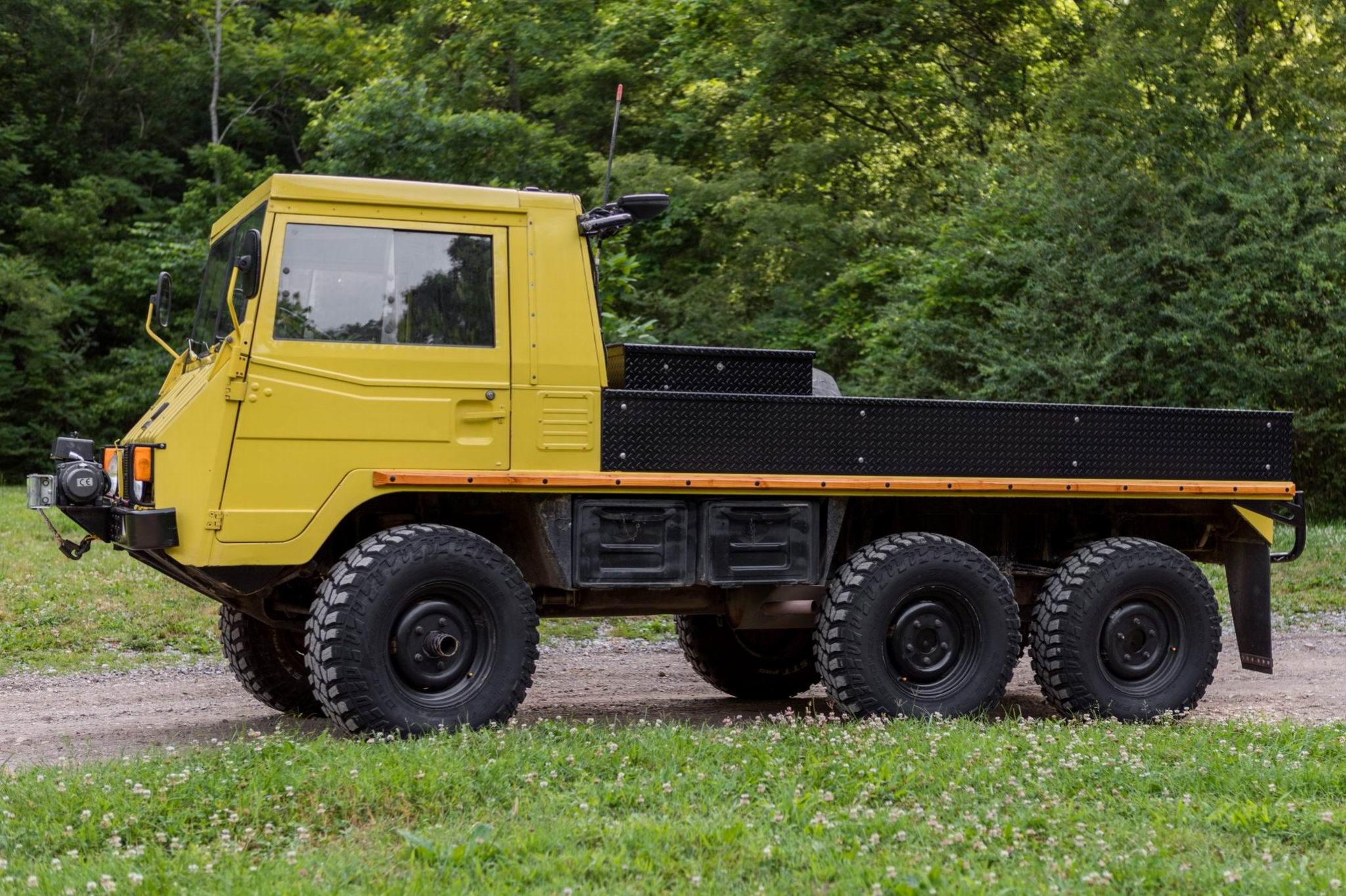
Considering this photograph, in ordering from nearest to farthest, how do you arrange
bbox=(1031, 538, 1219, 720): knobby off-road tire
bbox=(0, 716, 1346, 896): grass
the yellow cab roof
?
bbox=(0, 716, 1346, 896): grass
the yellow cab roof
bbox=(1031, 538, 1219, 720): knobby off-road tire

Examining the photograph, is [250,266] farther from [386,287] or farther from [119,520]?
[119,520]

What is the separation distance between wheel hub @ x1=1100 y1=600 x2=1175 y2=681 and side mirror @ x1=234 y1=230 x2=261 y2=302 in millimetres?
5063

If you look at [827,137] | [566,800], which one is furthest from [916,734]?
[827,137]

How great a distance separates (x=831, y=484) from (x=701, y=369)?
37.2 inches

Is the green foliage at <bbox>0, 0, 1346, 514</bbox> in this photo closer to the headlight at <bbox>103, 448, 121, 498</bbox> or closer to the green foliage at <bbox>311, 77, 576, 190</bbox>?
the green foliage at <bbox>311, 77, 576, 190</bbox>

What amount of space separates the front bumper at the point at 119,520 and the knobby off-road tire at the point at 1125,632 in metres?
4.82

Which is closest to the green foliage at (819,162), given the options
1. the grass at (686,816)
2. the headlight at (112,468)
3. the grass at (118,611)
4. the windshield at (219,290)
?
the grass at (118,611)

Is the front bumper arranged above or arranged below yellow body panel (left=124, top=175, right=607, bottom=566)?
below

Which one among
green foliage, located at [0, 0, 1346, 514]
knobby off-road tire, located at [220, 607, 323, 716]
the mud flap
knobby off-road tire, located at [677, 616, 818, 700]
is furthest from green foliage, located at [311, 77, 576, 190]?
the mud flap

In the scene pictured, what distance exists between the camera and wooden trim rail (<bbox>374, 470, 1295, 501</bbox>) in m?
7.00

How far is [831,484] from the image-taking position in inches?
299

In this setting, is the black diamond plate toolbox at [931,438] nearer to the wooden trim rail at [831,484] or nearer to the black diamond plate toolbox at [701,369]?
the wooden trim rail at [831,484]

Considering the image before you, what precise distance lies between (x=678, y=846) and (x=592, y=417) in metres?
2.81

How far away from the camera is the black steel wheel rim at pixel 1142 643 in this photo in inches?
324
